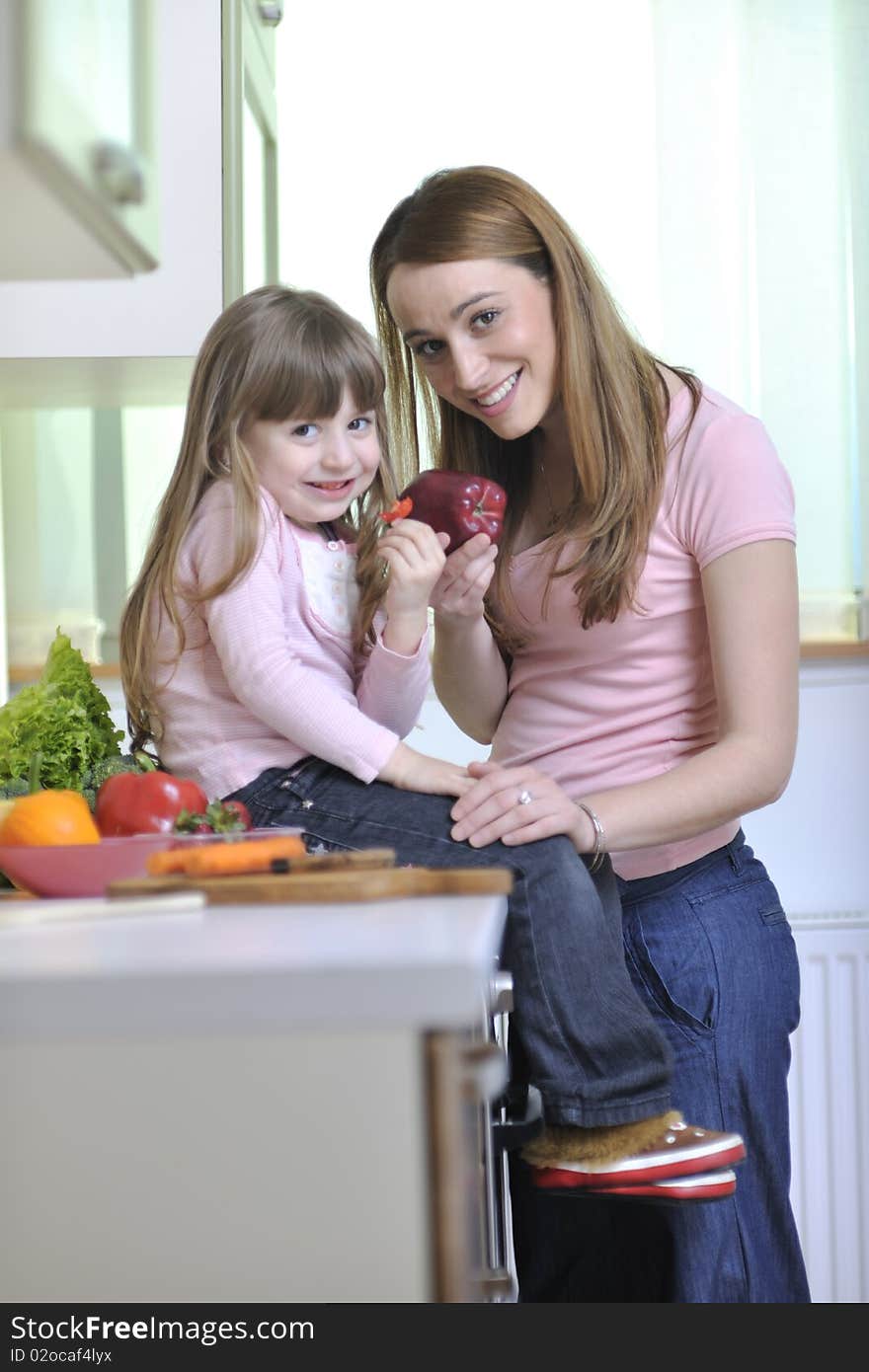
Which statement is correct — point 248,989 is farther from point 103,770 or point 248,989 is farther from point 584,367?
point 584,367

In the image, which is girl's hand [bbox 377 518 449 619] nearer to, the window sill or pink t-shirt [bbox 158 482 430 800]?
pink t-shirt [bbox 158 482 430 800]

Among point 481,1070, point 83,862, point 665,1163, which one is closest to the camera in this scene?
point 481,1070

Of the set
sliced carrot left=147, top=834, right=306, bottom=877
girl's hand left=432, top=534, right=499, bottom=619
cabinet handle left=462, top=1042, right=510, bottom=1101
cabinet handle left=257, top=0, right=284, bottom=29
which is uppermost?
cabinet handle left=257, top=0, right=284, bottom=29

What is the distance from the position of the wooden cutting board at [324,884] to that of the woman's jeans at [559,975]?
9.9 inches

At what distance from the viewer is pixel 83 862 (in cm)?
102

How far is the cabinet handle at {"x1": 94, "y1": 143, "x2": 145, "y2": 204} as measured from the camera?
1041 millimetres

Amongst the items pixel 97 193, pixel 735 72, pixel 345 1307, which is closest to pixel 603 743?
pixel 97 193

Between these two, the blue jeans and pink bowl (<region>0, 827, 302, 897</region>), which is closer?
pink bowl (<region>0, 827, 302, 897</region>)

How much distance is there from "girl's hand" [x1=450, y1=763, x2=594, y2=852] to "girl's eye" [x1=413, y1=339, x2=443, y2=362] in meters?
0.52

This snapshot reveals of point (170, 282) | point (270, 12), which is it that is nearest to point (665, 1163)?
point (170, 282)

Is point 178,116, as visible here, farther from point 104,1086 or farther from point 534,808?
point 104,1086

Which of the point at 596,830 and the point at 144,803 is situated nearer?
the point at 144,803

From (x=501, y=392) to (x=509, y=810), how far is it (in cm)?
52

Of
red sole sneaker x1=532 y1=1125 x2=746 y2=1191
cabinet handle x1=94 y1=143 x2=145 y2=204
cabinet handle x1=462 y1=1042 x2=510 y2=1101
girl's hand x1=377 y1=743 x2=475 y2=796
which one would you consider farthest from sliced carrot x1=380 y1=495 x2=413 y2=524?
cabinet handle x1=462 y1=1042 x2=510 y2=1101
